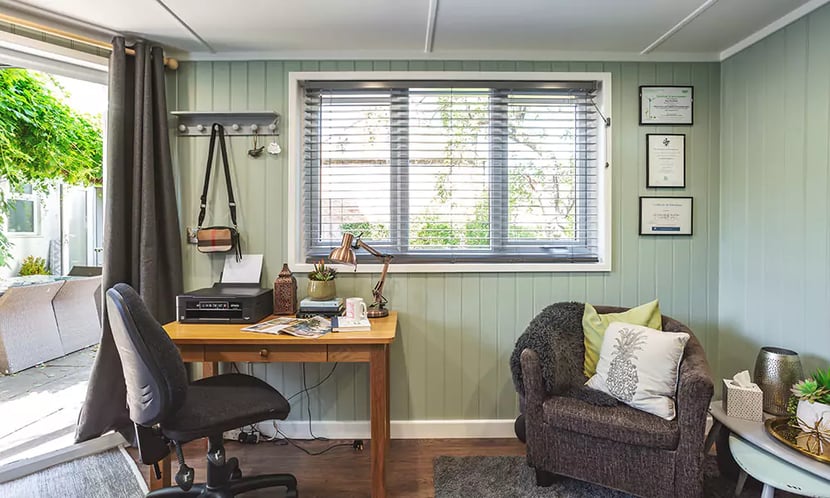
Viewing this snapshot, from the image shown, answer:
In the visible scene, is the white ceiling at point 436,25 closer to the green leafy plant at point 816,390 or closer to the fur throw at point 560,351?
the fur throw at point 560,351

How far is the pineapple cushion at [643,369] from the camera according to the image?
165cm

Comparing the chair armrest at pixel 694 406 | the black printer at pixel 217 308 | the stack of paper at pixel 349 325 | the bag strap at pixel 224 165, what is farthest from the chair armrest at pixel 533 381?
the bag strap at pixel 224 165

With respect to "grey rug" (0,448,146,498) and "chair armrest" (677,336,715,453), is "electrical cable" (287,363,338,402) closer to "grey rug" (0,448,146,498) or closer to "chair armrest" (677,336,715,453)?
"grey rug" (0,448,146,498)

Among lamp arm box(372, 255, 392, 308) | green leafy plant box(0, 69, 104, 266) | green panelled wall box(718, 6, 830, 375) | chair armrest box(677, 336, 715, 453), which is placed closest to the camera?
chair armrest box(677, 336, 715, 453)

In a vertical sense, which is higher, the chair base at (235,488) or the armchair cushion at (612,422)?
the armchair cushion at (612,422)

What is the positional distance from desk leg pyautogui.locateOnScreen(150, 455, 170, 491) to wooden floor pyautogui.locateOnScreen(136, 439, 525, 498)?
6.8 inches

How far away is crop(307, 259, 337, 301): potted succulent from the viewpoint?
6.98ft

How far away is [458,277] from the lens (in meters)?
2.32

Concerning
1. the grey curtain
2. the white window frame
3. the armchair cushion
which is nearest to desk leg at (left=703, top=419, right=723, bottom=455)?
the armchair cushion

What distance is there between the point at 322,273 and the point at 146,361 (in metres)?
0.99

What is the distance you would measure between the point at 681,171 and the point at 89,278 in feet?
12.1

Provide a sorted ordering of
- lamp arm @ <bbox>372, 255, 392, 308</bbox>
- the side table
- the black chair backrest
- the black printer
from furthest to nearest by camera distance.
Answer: lamp arm @ <bbox>372, 255, 392, 308</bbox> < the black printer < the side table < the black chair backrest

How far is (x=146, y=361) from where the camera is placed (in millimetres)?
1302

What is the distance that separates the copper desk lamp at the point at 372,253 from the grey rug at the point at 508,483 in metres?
0.86
